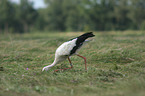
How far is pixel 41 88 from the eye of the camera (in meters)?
4.03

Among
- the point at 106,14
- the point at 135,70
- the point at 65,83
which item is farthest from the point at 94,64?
the point at 106,14

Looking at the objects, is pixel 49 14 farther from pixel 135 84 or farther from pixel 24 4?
pixel 135 84

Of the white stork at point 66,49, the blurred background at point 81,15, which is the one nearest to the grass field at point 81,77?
the white stork at point 66,49

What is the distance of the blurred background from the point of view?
48.8 metres

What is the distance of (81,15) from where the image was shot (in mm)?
54656

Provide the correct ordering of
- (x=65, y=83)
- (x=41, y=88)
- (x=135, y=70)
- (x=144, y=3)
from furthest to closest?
(x=144, y=3)
(x=135, y=70)
(x=65, y=83)
(x=41, y=88)

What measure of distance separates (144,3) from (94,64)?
160ft

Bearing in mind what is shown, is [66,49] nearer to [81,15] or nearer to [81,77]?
[81,77]

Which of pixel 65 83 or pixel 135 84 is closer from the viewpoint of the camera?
pixel 135 84

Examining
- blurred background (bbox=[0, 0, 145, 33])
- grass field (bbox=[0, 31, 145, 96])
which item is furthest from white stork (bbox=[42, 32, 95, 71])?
blurred background (bbox=[0, 0, 145, 33])

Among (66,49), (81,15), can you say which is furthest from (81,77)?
(81,15)

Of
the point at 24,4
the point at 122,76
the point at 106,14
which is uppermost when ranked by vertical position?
the point at 24,4

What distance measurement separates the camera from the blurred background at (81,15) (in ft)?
160

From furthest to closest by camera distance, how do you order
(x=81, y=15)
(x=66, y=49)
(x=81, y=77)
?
(x=81, y=15) → (x=66, y=49) → (x=81, y=77)
